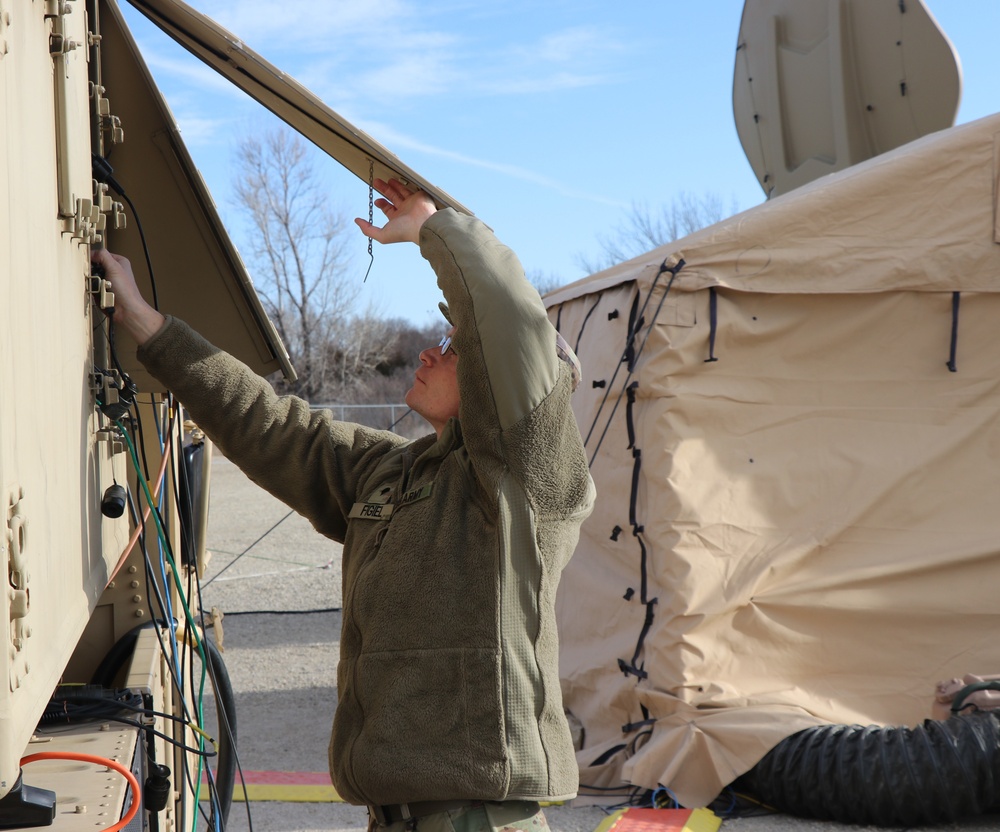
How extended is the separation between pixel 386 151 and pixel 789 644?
11.6ft

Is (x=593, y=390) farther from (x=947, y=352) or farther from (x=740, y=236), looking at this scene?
(x=947, y=352)

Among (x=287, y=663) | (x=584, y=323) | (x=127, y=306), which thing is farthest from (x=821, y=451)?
(x=287, y=663)

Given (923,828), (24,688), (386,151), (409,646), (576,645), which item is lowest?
(923,828)

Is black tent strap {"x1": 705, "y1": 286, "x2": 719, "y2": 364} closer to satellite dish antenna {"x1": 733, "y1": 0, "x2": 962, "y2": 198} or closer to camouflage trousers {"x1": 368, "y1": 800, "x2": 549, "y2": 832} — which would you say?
satellite dish antenna {"x1": 733, "y1": 0, "x2": 962, "y2": 198}

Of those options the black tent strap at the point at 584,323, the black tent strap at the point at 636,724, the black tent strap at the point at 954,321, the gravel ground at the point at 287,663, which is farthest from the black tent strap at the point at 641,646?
the black tent strap at the point at 954,321

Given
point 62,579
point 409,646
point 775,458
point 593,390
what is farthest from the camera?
point 593,390

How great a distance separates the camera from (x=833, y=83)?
21.2ft

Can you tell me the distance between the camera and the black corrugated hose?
4223mm

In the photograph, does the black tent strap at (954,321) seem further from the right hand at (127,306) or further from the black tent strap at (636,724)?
the right hand at (127,306)

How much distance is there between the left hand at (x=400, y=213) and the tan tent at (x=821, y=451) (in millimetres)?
2777

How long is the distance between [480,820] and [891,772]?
111 inches

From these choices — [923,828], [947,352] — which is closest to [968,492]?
[947,352]

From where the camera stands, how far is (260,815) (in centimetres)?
477

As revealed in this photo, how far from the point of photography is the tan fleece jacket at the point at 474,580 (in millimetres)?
2031
